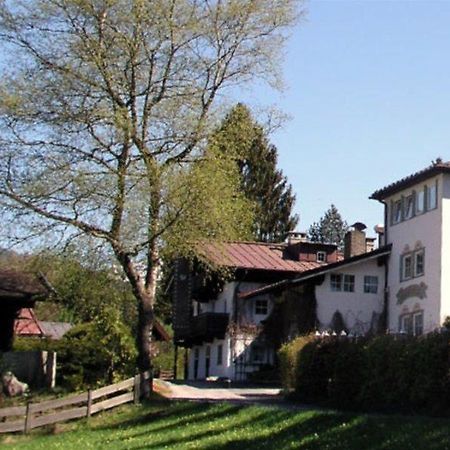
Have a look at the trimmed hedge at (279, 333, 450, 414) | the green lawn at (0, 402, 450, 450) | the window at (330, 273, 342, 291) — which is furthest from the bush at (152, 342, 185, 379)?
the green lawn at (0, 402, 450, 450)

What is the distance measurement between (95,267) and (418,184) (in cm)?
1600

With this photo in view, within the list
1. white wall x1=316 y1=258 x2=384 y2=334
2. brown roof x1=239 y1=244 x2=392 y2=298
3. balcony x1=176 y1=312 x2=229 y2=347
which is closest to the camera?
brown roof x1=239 y1=244 x2=392 y2=298

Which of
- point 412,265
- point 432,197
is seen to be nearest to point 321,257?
point 412,265

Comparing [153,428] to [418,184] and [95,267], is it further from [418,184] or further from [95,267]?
[418,184]

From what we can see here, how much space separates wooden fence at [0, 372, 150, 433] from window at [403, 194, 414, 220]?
16189 mm

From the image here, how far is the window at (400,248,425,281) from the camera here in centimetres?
4117

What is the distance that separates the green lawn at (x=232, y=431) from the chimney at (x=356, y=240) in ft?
74.4

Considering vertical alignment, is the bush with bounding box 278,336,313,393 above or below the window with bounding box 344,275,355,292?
below

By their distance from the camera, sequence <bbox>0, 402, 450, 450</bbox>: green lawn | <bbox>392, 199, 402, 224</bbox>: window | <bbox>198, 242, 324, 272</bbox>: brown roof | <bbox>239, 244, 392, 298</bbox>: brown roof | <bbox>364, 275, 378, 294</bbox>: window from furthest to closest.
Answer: <bbox>198, 242, 324, 272</bbox>: brown roof
<bbox>364, 275, 378, 294</bbox>: window
<bbox>392, 199, 402, 224</bbox>: window
<bbox>239, 244, 392, 298</bbox>: brown roof
<bbox>0, 402, 450, 450</bbox>: green lawn

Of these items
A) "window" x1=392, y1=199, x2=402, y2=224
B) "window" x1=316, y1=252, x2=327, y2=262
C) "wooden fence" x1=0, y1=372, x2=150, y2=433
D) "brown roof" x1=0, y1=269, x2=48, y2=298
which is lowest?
"wooden fence" x1=0, y1=372, x2=150, y2=433

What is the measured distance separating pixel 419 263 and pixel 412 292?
1.37 m

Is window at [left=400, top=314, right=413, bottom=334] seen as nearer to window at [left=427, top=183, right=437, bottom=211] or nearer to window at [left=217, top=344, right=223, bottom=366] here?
window at [left=427, top=183, right=437, bottom=211]

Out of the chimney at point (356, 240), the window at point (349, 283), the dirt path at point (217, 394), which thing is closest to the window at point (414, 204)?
the window at point (349, 283)

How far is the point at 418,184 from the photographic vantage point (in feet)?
137
